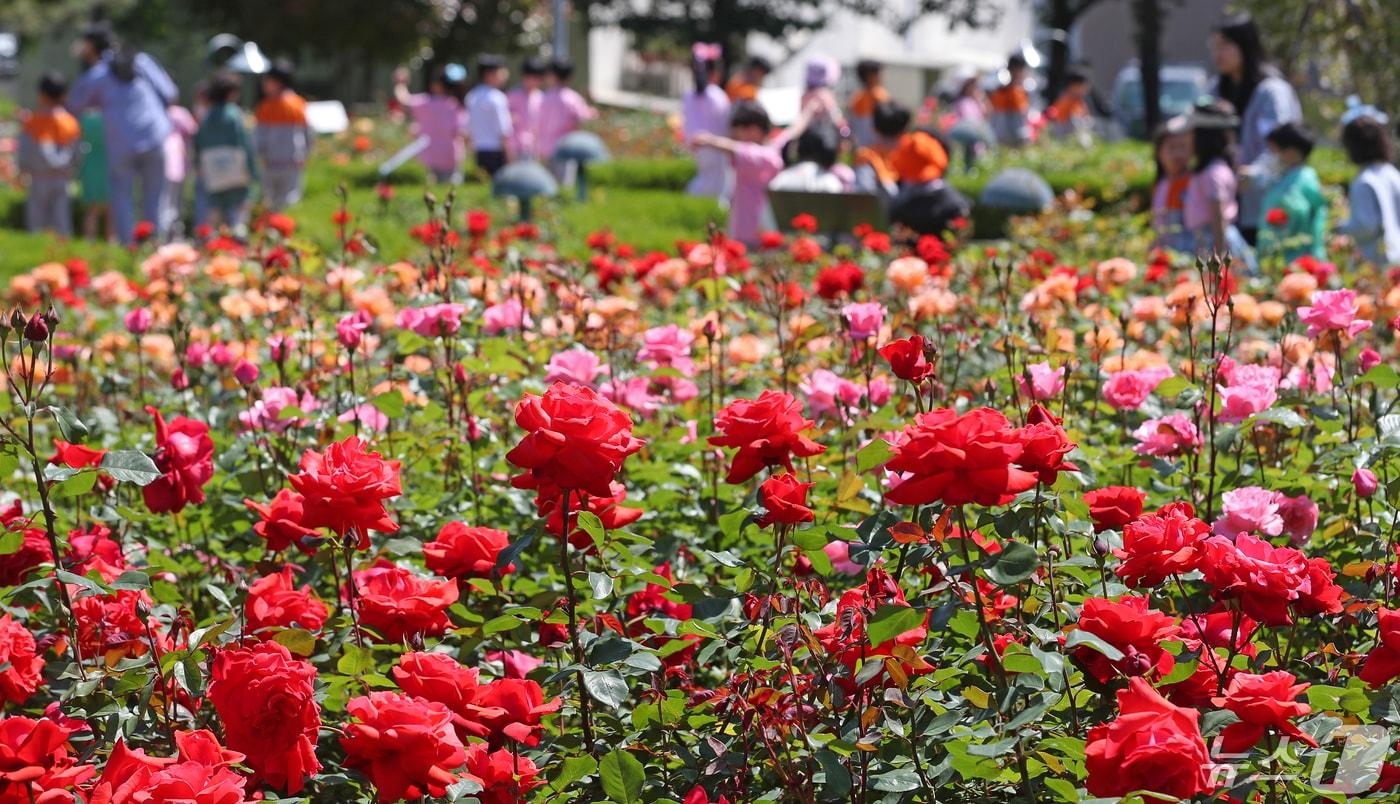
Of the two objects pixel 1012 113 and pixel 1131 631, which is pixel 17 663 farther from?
pixel 1012 113

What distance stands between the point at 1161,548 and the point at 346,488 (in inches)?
35.1

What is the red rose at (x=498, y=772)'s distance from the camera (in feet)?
5.68

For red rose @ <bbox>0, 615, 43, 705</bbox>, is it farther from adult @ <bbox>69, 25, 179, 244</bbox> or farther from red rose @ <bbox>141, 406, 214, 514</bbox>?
adult @ <bbox>69, 25, 179, 244</bbox>

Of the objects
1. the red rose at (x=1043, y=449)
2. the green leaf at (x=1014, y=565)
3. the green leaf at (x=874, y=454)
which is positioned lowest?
the green leaf at (x=1014, y=565)

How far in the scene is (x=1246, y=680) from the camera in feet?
5.37

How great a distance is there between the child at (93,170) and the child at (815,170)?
572 cm

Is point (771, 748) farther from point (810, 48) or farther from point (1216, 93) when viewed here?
point (810, 48)

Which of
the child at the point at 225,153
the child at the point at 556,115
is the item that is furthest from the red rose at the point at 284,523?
the child at the point at 556,115

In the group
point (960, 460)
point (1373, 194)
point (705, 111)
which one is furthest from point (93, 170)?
point (960, 460)

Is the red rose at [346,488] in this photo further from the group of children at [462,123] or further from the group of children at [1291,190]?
the group of children at [462,123]

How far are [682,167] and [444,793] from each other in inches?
604

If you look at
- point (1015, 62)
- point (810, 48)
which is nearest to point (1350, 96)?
point (1015, 62)

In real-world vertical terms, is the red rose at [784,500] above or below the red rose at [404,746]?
above

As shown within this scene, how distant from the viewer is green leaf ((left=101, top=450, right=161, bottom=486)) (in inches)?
79.0
